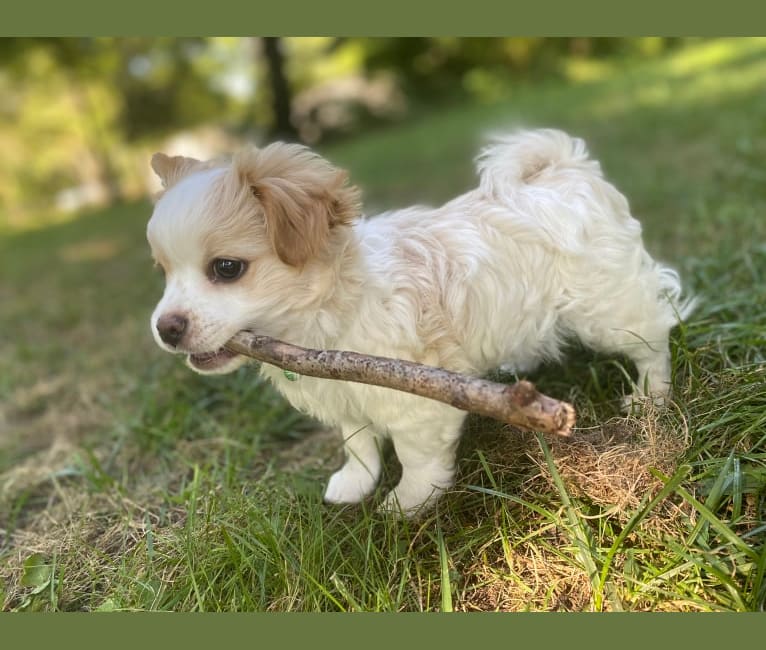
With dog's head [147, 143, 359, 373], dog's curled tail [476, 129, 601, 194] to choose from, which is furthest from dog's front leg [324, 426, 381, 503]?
dog's curled tail [476, 129, 601, 194]

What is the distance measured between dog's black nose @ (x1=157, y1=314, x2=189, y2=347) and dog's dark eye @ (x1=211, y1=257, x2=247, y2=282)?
8.0 inches

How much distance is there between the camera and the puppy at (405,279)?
2.30m

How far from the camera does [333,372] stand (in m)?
2.22

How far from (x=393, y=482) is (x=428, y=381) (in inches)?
45.8

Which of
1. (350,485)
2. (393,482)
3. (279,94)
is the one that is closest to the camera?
(350,485)

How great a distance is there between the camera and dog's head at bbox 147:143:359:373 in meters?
2.28

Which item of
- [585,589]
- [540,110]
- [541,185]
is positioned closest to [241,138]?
[540,110]

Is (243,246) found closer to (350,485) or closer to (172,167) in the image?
(172,167)

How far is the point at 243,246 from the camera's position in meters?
2.29

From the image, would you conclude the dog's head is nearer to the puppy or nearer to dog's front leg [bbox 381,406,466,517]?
the puppy

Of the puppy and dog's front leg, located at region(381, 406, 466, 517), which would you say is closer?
the puppy

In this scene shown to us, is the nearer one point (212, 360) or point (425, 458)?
point (212, 360)

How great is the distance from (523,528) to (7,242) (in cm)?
1296

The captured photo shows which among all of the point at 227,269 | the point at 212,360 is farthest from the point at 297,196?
the point at 212,360
